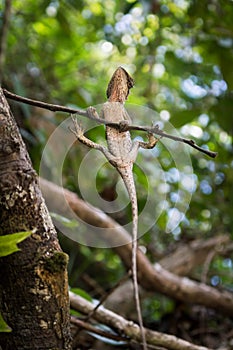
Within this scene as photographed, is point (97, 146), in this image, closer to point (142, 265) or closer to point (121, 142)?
point (121, 142)

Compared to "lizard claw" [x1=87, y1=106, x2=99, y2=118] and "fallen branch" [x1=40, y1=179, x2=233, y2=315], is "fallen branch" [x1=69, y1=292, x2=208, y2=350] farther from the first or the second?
"lizard claw" [x1=87, y1=106, x2=99, y2=118]

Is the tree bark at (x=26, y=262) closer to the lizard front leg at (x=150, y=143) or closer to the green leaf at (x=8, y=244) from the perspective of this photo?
the green leaf at (x=8, y=244)

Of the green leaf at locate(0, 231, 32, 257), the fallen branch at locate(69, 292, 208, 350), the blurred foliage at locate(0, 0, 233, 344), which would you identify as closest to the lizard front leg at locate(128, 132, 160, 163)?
the green leaf at locate(0, 231, 32, 257)

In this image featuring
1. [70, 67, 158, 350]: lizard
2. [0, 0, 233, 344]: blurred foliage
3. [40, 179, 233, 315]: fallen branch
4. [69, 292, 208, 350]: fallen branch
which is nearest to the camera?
[70, 67, 158, 350]: lizard

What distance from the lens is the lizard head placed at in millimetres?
578

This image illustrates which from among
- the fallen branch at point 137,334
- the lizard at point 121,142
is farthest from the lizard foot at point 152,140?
the fallen branch at point 137,334

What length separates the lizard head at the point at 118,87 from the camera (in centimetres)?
58

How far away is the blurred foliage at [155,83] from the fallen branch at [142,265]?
0.12 metres

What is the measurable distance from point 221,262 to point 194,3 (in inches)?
45.8

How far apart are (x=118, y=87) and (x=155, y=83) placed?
85.0 inches

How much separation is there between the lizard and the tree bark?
0.12 meters

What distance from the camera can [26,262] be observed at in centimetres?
64

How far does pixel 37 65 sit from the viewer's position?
92.8 inches

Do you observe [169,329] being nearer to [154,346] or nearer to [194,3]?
[154,346]
